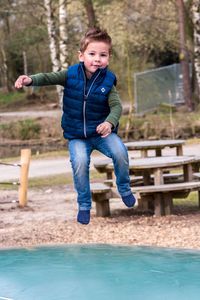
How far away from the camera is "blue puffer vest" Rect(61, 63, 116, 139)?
6.33 m

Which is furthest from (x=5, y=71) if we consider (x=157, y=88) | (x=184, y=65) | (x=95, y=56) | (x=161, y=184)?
(x=95, y=56)

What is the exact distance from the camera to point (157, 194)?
10.9 m

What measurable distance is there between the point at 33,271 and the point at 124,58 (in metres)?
30.8

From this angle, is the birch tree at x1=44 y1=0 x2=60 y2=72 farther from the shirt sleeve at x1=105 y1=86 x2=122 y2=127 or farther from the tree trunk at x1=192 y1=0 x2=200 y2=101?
the shirt sleeve at x1=105 y1=86 x2=122 y2=127

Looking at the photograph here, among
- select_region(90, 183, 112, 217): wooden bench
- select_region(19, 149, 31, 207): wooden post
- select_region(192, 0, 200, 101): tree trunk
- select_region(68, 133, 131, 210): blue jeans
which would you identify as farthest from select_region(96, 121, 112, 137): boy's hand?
select_region(192, 0, 200, 101): tree trunk

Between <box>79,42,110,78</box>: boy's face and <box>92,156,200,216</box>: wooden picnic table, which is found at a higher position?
<box>79,42,110,78</box>: boy's face

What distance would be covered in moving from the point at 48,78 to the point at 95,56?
1.44 feet

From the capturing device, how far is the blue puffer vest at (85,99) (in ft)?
20.8

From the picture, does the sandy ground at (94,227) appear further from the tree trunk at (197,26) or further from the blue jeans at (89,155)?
the tree trunk at (197,26)

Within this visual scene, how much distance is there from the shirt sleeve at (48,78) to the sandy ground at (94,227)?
3206 millimetres

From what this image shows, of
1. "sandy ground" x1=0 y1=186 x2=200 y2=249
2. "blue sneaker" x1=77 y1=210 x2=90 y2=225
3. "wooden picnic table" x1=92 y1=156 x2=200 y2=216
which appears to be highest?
"wooden picnic table" x1=92 y1=156 x2=200 y2=216

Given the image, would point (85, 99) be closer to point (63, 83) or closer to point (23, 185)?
point (63, 83)

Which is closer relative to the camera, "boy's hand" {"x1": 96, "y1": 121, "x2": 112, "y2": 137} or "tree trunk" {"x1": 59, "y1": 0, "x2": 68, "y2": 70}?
"boy's hand" {"x1": 96, "y1": 121, "x2": 112, "y2": 137}

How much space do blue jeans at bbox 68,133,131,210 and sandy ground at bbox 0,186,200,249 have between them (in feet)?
8.23
